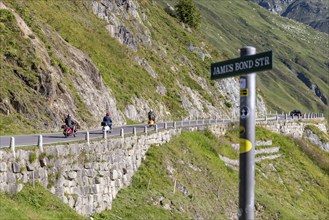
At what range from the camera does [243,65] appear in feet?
23.4

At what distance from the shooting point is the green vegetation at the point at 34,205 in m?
13.8

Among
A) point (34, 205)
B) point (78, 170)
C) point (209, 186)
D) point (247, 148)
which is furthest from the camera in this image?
point (209, 186)

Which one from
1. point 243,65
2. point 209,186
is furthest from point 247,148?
point 209,186

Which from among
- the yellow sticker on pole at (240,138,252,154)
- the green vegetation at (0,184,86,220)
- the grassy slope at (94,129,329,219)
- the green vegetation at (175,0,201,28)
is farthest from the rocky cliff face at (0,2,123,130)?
the green vegetation at (175,0,201,28)

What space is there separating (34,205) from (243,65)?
10.9 metres

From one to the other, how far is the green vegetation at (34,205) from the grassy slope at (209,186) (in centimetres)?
354

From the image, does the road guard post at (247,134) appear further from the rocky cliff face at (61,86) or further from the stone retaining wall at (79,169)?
the rocky cliff face at (61,86)

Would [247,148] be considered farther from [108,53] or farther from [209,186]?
[108,53]

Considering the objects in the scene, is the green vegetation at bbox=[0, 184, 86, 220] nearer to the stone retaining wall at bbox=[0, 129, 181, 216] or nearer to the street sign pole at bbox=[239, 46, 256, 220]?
the stone retaining wall at bbox=[0, 129, 181, 216]

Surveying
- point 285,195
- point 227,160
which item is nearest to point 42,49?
point 227,160

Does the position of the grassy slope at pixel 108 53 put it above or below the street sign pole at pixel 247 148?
above

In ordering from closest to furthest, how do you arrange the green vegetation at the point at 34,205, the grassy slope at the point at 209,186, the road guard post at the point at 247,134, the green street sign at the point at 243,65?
1. the green street sign at the point at 243,65
2. the road guard post at the point at 247,134
3. the green vegetation at the point at 34,205
4. the grassy slope at the point at 209,186

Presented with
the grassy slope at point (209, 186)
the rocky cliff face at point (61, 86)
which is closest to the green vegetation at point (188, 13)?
the grassy slope at point (209, 186)

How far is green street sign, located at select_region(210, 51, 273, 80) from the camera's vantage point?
6.91 m
